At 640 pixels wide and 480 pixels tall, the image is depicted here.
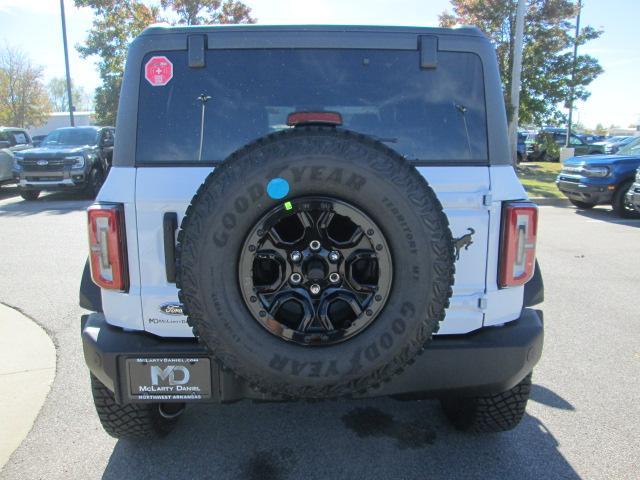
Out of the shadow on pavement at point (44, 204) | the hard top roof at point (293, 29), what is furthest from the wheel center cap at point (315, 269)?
the shadow on pavement at point (44, 204)

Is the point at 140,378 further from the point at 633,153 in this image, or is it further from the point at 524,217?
the point at 633,153

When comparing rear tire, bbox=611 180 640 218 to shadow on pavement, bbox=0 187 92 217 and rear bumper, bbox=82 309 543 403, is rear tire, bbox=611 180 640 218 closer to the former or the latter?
rear bumper, bbox=82 309 543 403

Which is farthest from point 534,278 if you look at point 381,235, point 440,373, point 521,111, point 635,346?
point 521,111

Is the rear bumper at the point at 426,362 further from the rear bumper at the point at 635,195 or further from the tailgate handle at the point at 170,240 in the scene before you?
the rear bumper at the point at 635,195

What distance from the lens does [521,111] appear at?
17406 millimetres

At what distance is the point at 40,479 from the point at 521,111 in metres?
18.0

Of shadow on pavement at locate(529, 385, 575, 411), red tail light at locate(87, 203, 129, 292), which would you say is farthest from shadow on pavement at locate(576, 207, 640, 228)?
red tail light at locate(87, 203, 129, 292)

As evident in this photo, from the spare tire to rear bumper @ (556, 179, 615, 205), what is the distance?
10242mm

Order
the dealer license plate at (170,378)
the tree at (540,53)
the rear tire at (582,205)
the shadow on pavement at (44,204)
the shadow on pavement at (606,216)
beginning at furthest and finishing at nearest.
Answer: the tree at (540,53) < the rear tire at (582,205) < the shadow on pavement at (44,204) < the shadow on pavement at (606,216) < the dealer license plate at (170,378)

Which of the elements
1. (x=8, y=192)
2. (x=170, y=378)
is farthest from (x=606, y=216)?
(x=8, y=192)

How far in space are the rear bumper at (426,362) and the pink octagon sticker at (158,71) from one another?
1.12m

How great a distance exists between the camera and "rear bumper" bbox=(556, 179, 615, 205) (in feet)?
34.5

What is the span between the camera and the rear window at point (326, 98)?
226 centimetres

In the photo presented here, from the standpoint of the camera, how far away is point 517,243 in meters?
2.22
